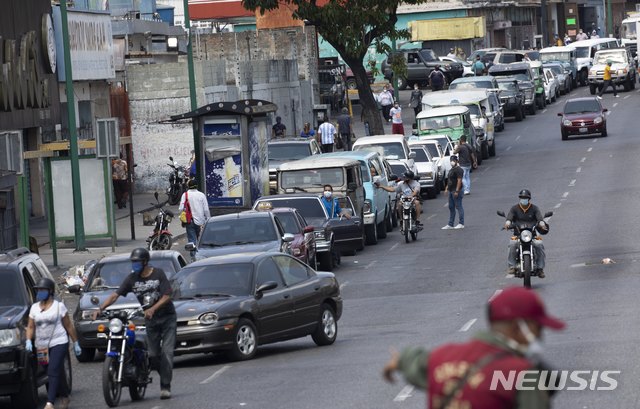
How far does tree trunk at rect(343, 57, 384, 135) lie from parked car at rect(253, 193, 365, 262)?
2358 centimetres

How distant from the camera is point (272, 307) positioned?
61.9 ft

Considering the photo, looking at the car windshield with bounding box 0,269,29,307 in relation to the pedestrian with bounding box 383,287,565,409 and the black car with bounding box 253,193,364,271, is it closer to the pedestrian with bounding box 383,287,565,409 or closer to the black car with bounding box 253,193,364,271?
the pedestrian with bounding box 383,287,565,409

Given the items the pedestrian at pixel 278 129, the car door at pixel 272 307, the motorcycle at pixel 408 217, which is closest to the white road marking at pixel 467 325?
the car door at pixel 272 307

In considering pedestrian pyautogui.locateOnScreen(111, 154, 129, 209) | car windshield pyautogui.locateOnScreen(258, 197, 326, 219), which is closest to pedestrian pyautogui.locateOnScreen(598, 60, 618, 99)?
pedestrian pyautogui.locateOnScreen(111, 154, 129, 209)

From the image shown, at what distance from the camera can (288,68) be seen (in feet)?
199

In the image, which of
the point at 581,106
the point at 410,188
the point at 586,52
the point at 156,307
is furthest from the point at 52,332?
the point at 586,52

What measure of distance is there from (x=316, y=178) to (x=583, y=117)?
25878 millimetres

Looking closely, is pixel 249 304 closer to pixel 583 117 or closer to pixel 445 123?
pixel 445 123

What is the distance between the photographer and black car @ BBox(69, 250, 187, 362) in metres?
19.7

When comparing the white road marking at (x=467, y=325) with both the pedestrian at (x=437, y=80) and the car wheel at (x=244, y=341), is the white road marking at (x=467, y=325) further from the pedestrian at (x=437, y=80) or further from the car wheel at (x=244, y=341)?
the pedestrian at (x=437, y=80)

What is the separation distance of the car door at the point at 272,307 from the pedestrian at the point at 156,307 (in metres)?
2.79

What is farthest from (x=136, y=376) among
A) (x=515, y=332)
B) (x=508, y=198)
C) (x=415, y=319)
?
(x=508, y=198)

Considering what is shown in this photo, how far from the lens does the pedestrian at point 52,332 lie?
50.2ft

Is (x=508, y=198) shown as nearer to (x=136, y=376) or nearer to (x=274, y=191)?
(x=274, y=191)
